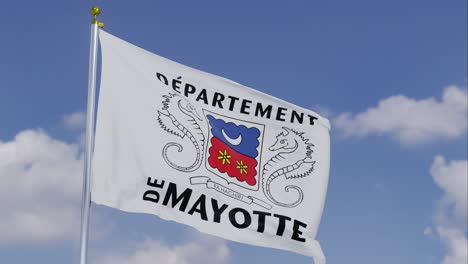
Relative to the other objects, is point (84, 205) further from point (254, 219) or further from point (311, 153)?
point (311, 153)

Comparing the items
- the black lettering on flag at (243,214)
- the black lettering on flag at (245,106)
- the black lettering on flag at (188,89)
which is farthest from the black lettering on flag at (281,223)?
the black lettering on flag at (188,89)

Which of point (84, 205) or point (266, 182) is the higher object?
point (266, 182)

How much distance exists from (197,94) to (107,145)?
276 cm

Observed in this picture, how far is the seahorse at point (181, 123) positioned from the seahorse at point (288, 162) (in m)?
1.80

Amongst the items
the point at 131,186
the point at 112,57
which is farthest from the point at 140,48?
the point at 131,186

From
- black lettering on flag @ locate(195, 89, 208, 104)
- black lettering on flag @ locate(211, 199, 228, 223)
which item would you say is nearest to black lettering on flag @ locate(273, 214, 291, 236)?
black lettering on flag @ locate(211, 199, 228, 223)

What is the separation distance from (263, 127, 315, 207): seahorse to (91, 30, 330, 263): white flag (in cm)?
2

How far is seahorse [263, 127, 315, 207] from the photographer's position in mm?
18047

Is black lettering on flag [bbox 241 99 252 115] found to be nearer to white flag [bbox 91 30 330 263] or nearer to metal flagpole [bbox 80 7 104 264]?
white flag [bbox 91 30 330 263]

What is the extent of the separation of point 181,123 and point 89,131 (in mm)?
2385

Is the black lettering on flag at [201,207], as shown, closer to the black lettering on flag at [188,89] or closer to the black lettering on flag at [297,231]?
the black lettering on flag at [297,231]

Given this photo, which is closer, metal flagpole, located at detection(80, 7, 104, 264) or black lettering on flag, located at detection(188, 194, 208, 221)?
metal flagpole, located at detection(80, 7, 104, 264)

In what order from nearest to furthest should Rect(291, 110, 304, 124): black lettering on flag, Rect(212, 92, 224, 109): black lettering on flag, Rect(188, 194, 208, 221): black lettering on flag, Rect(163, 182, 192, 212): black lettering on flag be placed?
Rect(163, 182, 192, 212): black lettering on flag → Rect(188, 194, 208, 221): black lettering on flag → Rect(212, 92, 224, 109): black lettering on flag → Rect(291, 110, 304, 124): black lettering on flag

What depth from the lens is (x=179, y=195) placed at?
16578mm
